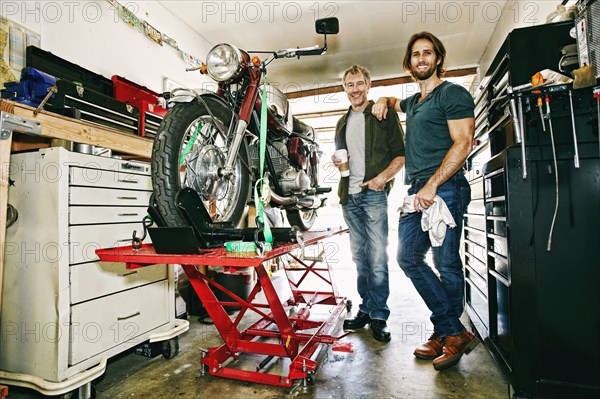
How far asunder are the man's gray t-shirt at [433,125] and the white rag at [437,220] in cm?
19

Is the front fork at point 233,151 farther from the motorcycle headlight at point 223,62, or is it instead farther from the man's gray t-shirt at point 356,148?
the man's gray t-shirt at point 356,148

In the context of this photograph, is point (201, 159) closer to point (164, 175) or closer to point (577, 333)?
point (164, 175)

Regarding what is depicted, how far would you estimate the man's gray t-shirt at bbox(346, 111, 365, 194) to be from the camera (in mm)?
2033

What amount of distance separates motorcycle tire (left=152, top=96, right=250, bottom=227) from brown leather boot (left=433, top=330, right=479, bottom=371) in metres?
1.13

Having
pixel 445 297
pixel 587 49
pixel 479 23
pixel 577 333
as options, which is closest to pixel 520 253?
pixel 577 333

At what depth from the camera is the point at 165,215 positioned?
1.17m

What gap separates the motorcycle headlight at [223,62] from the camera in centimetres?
137

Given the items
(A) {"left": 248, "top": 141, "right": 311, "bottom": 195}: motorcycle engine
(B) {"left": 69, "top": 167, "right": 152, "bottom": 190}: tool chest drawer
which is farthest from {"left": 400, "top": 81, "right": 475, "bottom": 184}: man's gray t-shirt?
(B) {"left": 69, "top": 167, "right": 152, "bottom": 190}: tool chest drawer

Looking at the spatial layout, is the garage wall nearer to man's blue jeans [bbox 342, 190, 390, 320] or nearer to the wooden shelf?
the wooden shelf

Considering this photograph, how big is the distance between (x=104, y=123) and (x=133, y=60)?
998mm

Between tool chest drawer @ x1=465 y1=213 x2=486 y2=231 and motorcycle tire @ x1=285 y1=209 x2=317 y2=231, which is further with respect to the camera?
motorcycle tire @ x1=285 y1=209 x2=317 y2=231

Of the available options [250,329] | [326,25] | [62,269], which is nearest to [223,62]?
[326,25]

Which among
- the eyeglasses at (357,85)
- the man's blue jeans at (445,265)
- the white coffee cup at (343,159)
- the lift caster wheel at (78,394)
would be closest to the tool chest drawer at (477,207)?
the man's blue jeans at (445,265)

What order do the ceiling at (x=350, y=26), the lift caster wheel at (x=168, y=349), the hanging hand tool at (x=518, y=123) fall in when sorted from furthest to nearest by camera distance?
the ceiling at (x=350, y=26), the lift caster wheel at (x=168, y=349), the hanging hand tool at (x=518, y=123)
